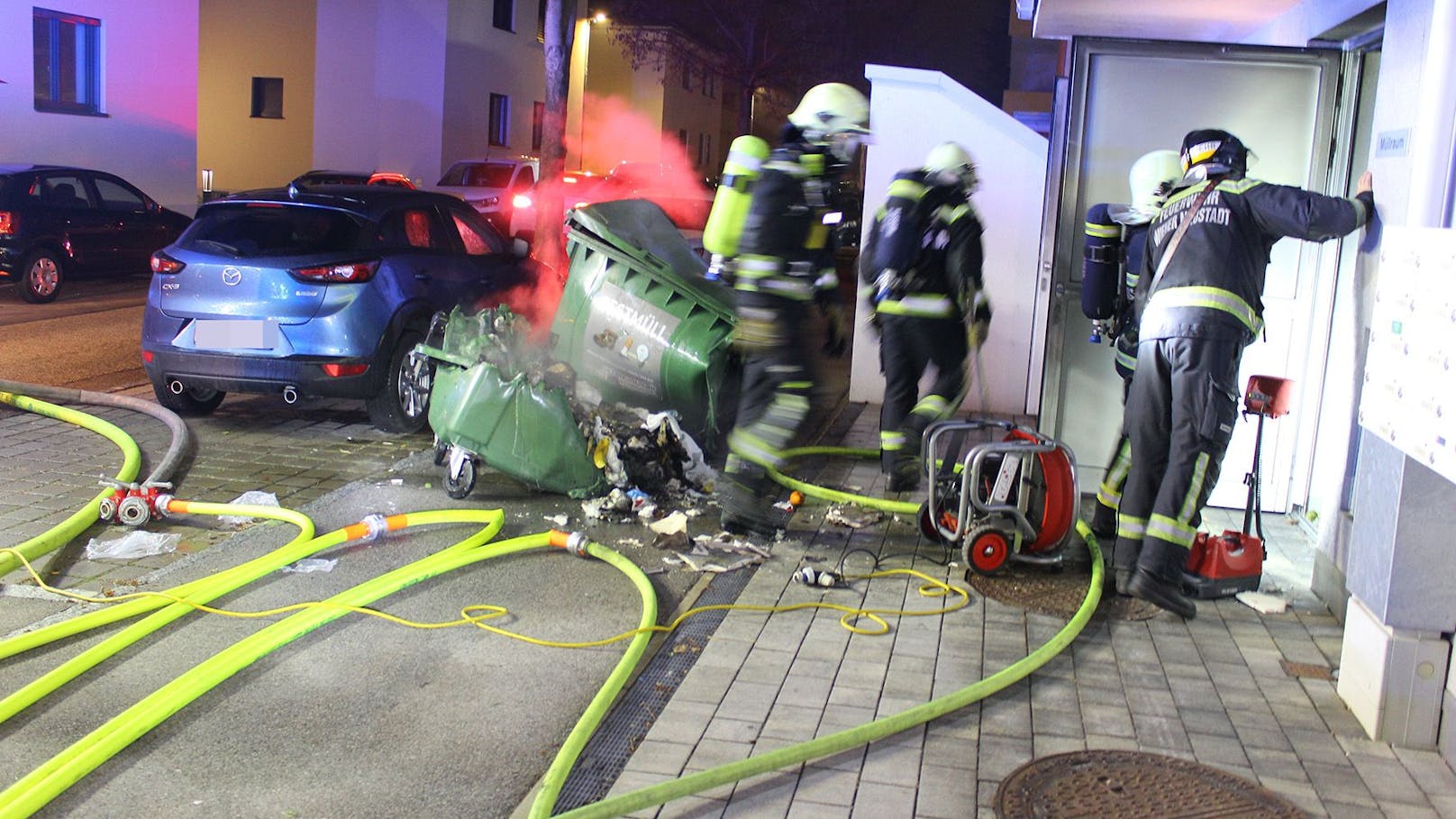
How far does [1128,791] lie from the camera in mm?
3750

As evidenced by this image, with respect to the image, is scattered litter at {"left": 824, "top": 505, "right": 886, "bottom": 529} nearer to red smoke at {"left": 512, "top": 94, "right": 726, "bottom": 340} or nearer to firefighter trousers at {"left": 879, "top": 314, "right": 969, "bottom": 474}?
firefighter trousers at {"left": 879, "top": 314, "right": 969, "bottom": 474}

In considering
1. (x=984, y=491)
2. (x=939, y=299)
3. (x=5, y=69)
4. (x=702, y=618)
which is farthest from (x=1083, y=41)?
(x=5, y=69)

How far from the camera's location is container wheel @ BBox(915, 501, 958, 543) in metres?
5.90

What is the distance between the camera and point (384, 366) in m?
8.30

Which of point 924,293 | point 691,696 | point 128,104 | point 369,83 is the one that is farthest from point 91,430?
point 369,83

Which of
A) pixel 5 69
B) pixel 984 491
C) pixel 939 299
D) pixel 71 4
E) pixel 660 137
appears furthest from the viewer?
pixel 660 137

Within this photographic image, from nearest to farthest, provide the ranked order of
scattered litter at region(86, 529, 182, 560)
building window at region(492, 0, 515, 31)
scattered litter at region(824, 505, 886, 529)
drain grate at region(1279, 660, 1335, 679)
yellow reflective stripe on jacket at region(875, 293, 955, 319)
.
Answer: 1. drain grate at region(1279, 660, 1335, 679)
2. scattered litter at region(86, 529, 182, 560)
3. yellow reflective stripe on jacket at region(875, 293, 955, 319)
4. scattered litter at region(824, 505, 886, 529)
5. building window at region(492, 0, 515, 31)

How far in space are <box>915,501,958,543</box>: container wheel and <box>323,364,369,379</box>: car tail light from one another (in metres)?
3.82

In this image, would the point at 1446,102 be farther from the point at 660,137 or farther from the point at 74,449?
the point at 660,137

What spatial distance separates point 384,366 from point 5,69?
15067 mm

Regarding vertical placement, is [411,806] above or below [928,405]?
below

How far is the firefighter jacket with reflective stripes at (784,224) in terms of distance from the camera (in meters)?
6.16

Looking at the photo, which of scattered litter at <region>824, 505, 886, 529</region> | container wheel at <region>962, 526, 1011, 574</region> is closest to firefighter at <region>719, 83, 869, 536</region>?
scattered litter at <region>824, 505, 886, 529</region>

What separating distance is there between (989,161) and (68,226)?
39.7 feet
